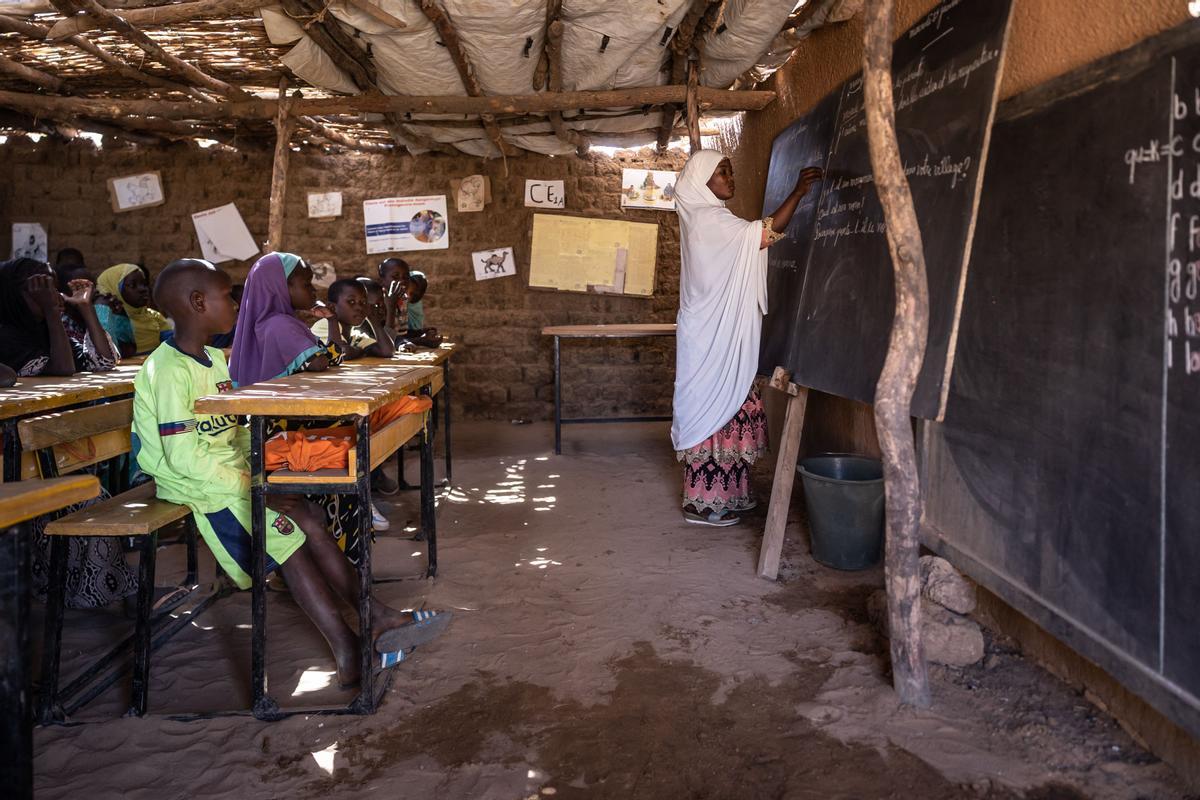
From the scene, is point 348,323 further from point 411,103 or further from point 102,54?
point 102,54

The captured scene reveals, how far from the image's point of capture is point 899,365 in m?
2.27

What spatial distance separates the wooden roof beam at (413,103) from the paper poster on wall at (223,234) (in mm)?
2234

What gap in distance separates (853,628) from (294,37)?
13.5 feet

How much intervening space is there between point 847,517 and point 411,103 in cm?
392

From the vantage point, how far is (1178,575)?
1.72m

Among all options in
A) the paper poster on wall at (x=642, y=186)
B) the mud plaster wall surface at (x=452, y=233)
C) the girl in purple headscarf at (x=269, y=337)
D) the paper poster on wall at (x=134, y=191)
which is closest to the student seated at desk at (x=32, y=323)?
the girl in purple headscarf at (x=269, y=337)

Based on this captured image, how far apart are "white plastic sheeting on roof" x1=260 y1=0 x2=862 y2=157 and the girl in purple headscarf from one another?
146 cm

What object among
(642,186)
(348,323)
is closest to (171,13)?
(348,323)

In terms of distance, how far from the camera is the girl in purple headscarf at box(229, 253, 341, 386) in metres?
3.28

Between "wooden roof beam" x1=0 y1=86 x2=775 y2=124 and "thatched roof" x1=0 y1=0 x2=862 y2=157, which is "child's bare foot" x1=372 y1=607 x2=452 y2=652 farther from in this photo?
"wooden roof beam" x1=0 y1=86 x2=775 y2=124

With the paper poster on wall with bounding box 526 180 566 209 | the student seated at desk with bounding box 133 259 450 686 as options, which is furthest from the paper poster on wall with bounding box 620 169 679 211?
the student seated at desk with bounding box 133 259 450 686

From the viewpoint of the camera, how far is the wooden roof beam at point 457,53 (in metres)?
3.84

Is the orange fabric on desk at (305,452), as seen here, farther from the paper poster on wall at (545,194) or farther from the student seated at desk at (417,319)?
the paper poster on wall at (545,194)

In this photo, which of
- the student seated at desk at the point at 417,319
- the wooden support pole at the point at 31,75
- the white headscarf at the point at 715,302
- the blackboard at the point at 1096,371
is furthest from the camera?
the student seated at desk at the point at 417,319
